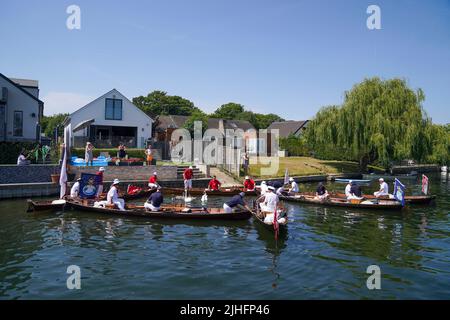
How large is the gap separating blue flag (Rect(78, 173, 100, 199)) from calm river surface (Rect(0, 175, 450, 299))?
1.77 meters

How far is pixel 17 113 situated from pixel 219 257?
28.5m

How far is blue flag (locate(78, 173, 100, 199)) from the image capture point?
21.6 meters

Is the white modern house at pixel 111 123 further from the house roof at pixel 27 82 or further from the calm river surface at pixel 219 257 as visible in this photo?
the calm river surface at pixel 219 257

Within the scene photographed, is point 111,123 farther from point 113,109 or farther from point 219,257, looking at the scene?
point 219,257

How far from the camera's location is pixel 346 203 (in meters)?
22.8

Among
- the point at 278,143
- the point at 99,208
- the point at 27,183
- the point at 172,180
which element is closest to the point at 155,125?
the point at 278,143

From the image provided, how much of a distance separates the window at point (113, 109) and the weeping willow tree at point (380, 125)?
894 inches

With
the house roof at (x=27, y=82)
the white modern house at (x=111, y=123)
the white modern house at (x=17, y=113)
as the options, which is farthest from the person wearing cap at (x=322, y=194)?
the house roof at (x=27, y=82)

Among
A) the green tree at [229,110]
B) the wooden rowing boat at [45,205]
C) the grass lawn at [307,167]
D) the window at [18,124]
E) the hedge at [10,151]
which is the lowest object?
the wooden rowing boat at [45,205]

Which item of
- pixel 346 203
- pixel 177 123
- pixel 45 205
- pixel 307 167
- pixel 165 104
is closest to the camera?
pixel 45 205

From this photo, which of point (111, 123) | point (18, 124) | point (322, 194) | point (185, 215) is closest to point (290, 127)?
point (111, 123)

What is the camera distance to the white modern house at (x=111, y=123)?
4194 centimetres

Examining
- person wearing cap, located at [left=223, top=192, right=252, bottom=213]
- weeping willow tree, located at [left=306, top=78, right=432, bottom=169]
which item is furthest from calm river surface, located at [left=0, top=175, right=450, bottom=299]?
weeping willow tree, located at [left=306, top=78, right=432, bottom=169]

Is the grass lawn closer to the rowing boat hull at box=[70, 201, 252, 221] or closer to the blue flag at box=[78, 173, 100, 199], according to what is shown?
the blue flag at box=[78, 173, 100, 199]
